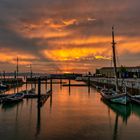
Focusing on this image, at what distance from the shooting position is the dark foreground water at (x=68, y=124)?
31.2m

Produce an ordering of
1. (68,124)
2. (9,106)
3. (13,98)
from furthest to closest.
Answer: (13,98)
(9,106)
(68,124)

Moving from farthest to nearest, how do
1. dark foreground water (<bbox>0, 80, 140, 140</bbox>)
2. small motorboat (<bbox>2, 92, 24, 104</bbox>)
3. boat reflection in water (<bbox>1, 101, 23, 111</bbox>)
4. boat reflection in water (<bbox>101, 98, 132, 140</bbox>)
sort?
small motorboat (<bbox>2, 92, 24, 104</bbox>), boat reflection in water (<bbox>1, 101, 23, 111</bbox>), boat reflection in water (<bbox>101, 98, 132, 140</bbox>), dark foreground water (<bbox>0, 80, 140, 140</bbox>)

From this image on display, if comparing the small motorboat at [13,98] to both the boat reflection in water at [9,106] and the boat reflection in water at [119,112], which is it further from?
the boat reflection in water at [119,112]

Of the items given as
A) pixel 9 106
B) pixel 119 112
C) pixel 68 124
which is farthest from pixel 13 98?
pixel 68 124

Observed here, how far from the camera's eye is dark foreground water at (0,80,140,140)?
102 feet

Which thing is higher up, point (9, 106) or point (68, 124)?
point (9, 106)

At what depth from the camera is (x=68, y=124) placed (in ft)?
122

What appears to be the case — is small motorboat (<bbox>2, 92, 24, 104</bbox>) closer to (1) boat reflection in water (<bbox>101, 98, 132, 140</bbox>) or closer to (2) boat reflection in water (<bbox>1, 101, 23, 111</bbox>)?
(2) boat reflection in water (<bbox>1, 101, 23, 111</bbox>)

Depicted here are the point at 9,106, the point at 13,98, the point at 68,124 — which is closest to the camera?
the point at 68,124

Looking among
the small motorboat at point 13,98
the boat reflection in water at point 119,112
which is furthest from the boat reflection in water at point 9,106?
the boat reflection in water at point 119,112

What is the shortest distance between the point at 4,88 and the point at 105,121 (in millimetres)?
56778

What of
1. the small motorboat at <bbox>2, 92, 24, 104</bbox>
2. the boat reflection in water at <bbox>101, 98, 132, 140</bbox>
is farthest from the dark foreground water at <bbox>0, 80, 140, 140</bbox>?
the small motorboat at <bbox>2, 92, 24, 104</bbox>

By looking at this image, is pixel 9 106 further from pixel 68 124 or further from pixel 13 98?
pixel 68 124

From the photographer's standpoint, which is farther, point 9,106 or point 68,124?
point 9,106
